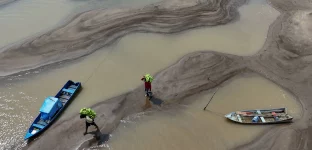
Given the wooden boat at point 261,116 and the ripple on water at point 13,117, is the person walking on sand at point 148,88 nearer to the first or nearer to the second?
the wooden boat at point 261,116

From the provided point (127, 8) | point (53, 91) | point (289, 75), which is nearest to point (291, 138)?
point (289, 75)

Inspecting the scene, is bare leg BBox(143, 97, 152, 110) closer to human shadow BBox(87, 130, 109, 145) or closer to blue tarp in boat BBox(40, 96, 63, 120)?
human shadow BBox(87, 130, 109, 145)

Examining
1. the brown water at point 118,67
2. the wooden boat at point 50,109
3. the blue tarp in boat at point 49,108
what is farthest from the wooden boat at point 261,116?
the blue tarp in boat at point 49,108

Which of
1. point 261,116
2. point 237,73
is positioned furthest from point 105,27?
point 261,116

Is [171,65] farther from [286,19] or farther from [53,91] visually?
[286,19]

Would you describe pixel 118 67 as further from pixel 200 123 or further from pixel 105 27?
pixel 200 123

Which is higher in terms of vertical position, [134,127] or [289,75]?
[289,75]
